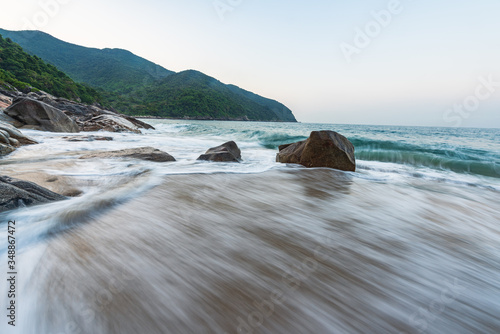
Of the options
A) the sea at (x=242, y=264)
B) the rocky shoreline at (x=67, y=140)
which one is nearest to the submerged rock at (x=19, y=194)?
the rocky shoreline at (x=67, y=140)

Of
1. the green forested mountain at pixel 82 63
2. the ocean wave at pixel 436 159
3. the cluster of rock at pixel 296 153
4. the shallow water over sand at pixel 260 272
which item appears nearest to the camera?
the shallow water over sand at pixel 260 272

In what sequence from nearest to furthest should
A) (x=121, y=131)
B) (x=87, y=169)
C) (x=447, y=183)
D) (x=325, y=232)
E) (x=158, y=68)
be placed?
1. (x=325, y=232)
2. (x=87, y=169)
3. (x=447, y=183)
4. (x=121, y=131)
5. (x=158, y=68)

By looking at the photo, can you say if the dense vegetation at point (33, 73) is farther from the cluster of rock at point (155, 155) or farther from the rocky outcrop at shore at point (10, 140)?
the cluster of rock at point (155, 155)

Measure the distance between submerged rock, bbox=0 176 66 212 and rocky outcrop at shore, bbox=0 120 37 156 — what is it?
439cm

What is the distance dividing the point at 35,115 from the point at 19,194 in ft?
38.7

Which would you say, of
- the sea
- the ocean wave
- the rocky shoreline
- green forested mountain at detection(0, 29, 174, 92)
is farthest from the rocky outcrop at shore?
green forested mountain at detection(0, 29, 174, 92)

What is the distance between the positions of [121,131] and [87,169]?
12.5 m

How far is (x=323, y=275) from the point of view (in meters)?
1.60

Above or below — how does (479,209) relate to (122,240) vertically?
below

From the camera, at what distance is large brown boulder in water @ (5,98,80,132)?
10.3 meters

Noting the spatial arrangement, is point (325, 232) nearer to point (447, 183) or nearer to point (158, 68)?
point (447, 183)

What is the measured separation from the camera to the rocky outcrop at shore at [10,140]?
546 cm

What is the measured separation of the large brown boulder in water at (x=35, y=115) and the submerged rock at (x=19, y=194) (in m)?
11.2

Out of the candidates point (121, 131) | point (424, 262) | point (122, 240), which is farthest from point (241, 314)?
point (121, 131)
